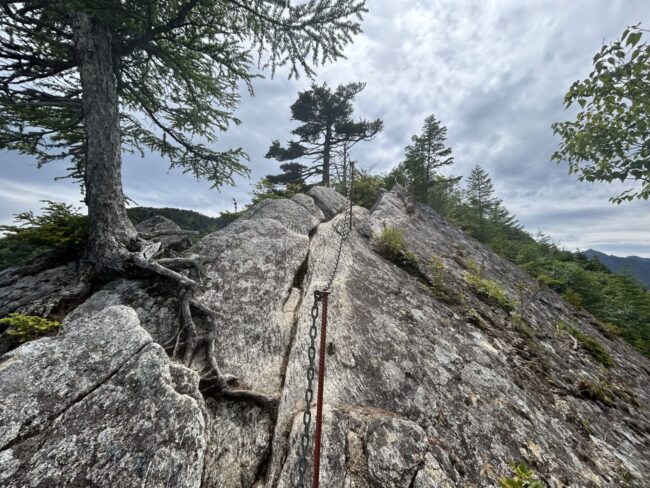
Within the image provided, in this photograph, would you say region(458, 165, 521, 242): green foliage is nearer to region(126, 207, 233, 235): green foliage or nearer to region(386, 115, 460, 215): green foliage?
region(386, 115, 460, 215): green foliage

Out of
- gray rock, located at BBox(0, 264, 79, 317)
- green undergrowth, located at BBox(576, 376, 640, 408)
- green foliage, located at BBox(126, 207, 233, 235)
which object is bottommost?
green undergrowth, located at BBox(576, 376, 640, 408)

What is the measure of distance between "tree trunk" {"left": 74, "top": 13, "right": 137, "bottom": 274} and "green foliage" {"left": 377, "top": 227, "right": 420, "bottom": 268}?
7.20m

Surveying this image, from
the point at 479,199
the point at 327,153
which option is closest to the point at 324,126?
the point at 327,153

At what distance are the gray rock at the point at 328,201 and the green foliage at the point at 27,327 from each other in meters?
9.67

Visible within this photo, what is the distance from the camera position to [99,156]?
556 centimetres

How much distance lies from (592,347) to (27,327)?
44.1ft

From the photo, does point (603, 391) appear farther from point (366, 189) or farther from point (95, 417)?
point (366, 189)

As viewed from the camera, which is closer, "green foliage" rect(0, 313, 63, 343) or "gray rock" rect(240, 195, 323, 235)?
"green foliage" rect(0, 313, 63, 343)

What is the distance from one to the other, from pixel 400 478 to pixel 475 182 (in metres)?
27.0

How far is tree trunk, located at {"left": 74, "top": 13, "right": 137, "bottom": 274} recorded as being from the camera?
17.8 ft

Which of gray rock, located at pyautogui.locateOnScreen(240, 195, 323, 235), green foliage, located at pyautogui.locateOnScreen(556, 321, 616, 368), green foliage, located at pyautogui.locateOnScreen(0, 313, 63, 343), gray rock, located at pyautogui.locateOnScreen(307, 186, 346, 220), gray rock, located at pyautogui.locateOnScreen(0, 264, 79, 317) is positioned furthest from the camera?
gray rock, located at pyautogui.locateOnScreen(307, 186, 346, 220)

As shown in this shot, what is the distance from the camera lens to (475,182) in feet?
79.8

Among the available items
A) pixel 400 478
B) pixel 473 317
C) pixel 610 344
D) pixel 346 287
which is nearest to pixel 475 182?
pixel 610 344

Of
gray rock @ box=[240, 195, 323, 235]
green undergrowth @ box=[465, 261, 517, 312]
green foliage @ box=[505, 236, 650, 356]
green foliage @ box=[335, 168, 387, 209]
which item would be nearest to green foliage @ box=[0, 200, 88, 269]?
gray rock @ box=[240, 195, 323, 235]
